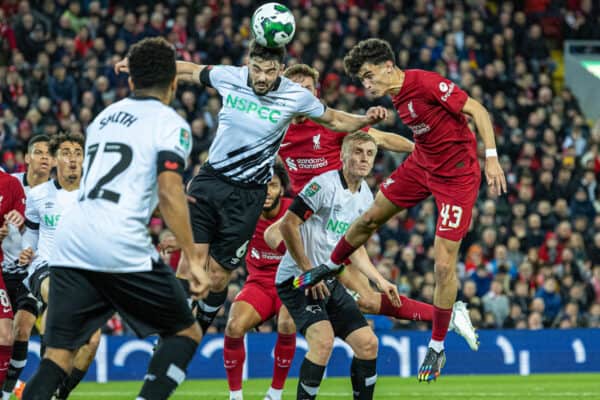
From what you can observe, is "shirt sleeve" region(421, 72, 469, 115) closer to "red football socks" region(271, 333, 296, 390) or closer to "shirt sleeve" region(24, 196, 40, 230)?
"red football socks" region(271, 333, 296, 390)

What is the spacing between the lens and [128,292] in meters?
7.11

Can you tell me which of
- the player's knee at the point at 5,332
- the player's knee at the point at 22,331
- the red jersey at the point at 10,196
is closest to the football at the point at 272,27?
the red jersey at the point at 10,196

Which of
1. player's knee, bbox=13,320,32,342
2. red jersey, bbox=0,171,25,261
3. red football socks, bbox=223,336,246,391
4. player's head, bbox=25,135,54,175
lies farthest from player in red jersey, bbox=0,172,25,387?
red football socks, bbox=223,336,246,391

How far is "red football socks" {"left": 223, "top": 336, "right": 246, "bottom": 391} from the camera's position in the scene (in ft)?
37.6

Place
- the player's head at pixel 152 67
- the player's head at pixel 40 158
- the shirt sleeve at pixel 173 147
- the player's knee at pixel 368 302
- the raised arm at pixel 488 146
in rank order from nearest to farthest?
the shirt sleeve at pixel 173 147
the player's head at pixel 152 67
the raised arm at pixel 488 146
the player's knee at pixel 368 302
the player's head at pixel 40 158

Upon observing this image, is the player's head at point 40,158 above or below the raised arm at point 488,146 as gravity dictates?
below

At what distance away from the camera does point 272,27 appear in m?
9.62

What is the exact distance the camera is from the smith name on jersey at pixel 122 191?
7.04m

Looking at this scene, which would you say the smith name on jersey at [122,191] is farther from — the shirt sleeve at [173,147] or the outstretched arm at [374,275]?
the outstretched arm at [374,275]

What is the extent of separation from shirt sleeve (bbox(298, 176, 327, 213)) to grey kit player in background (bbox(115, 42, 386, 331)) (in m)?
0.61

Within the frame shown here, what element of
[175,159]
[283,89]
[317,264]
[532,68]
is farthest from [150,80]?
[532,68]

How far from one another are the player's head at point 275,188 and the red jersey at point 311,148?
0.19m

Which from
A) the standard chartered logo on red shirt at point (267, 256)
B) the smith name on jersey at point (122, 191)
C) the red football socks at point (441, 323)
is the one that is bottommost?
the standard chartered logo on red shirt at point (267, 256)

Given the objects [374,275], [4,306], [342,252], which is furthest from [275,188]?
[4,306]
